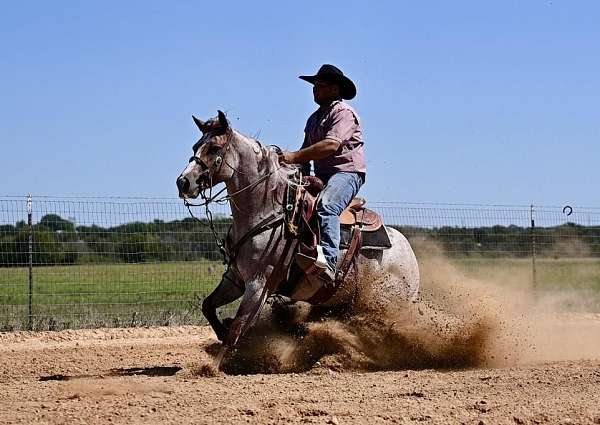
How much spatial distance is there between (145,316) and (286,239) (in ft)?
23.5

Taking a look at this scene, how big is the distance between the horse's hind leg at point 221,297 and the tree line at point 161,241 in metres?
Result: 4.02

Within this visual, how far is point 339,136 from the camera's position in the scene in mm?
9383

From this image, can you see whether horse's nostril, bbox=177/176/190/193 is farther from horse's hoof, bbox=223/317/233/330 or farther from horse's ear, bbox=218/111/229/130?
horse's hoof, bbox=223/317/233/330

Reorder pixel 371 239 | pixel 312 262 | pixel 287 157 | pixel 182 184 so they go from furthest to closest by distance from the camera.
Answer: pixel 371 239 < pixel 287 157 < pixel 312 262 < pixel 182 184

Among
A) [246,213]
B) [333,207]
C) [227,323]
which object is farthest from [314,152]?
[227,323]

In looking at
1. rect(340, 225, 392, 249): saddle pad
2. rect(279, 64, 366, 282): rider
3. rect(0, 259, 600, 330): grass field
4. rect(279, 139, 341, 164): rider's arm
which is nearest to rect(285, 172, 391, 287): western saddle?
rect(340, 225, 392, 249): saddle pad

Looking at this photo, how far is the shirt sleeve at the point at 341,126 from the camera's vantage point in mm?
9375

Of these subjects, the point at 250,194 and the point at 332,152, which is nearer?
the point at 250,194

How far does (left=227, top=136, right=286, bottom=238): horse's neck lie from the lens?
355 inches

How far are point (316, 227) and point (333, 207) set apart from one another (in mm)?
258

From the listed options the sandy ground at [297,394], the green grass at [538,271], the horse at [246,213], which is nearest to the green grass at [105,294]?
the sandy ground at [297,394]

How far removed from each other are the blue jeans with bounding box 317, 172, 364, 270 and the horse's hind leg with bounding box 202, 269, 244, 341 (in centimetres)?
99

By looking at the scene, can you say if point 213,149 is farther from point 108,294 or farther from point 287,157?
point 108,294

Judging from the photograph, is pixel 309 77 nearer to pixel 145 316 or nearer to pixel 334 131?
pixel 334 131
